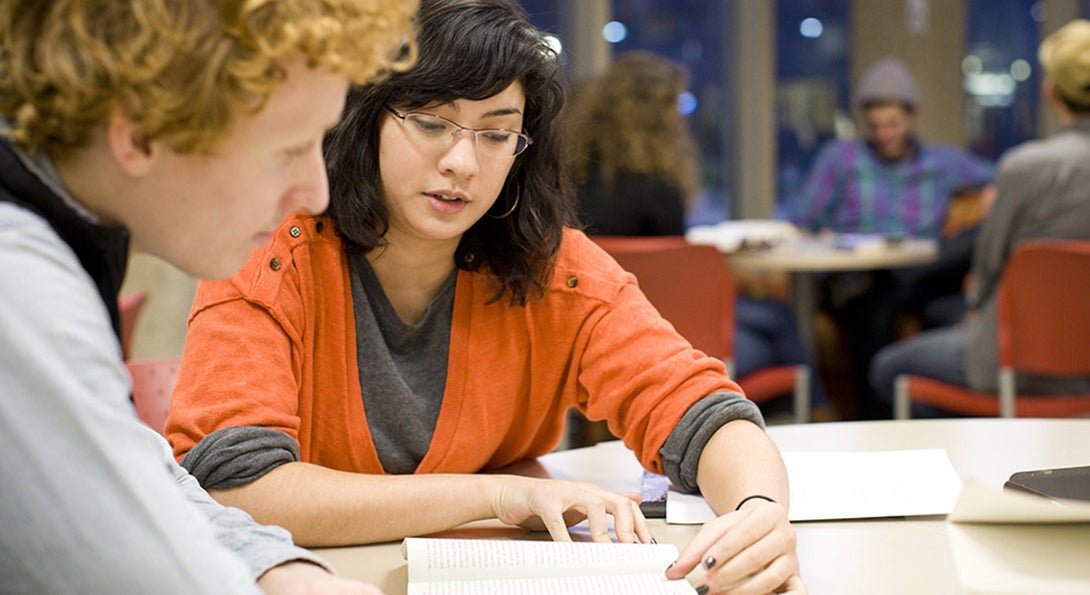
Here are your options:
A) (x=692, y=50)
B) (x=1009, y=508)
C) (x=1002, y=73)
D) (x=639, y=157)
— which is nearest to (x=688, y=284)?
(x=639, y=157)

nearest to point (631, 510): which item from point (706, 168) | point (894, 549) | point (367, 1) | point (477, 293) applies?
point (894, 549)

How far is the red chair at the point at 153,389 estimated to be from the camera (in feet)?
5.86

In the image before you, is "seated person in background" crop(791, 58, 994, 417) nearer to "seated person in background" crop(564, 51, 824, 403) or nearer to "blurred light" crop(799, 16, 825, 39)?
"seated person in background" crop(564, 51, 824, 403)

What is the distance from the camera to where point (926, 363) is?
12.2 ft

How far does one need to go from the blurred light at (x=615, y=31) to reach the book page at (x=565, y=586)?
5.59 metres

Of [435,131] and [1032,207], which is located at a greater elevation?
[435,131]

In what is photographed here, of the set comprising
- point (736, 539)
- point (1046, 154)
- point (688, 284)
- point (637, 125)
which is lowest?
point (688, 284)

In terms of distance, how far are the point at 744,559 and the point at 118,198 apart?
2.35 ft

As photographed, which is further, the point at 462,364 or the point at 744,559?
the point at 462,364

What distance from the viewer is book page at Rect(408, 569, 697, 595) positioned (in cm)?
113

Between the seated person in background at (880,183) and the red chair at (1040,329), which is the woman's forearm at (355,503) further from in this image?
the seated person in background at (880,183)

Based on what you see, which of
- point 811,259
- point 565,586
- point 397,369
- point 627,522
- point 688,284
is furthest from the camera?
point 811,259

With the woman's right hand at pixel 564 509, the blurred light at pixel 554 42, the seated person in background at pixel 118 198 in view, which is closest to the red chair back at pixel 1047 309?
the blurred light at pixel 554 42

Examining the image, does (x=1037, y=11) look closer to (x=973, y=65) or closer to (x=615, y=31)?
(x=973, y=65)
